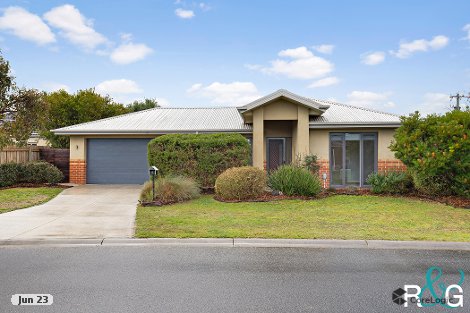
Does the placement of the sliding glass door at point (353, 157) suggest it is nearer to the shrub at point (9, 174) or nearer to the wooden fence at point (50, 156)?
the wooden fence at point (50, 156)

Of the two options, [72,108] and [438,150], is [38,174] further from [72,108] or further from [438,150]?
[438,150]

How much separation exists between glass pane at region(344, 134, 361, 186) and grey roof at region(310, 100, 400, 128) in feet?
2.86

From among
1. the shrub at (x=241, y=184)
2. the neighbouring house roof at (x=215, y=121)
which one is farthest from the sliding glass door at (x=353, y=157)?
the shrub at (x=241, y=184)

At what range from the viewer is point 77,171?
19.1 meters

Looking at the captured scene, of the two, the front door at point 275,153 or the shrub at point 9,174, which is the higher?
the front door at point 275,153

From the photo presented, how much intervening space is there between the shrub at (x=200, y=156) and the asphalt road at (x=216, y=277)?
311 inches

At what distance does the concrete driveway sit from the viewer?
7.75 m

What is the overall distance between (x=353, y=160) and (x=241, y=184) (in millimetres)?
7145

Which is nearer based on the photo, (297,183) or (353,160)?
(297,183)

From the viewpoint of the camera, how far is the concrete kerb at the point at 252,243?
7.00 m

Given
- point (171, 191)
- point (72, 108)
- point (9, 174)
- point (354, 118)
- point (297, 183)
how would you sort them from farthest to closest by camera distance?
point (72, 108) → point (354, 118) → point (9, 174) → point (297, 183) → point (171, 191)

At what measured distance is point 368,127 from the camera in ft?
55.1

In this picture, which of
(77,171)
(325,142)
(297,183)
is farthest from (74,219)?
(325,142)

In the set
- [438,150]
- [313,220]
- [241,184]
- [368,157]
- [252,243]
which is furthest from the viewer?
[368,157]
